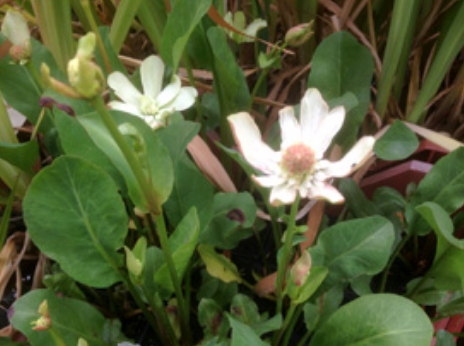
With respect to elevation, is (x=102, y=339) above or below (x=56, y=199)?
below

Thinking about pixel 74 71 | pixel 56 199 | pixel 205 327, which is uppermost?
pixel 74 71

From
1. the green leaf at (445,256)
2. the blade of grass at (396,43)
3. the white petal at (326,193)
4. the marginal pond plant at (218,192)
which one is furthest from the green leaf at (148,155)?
the blade of grass at (396,43)

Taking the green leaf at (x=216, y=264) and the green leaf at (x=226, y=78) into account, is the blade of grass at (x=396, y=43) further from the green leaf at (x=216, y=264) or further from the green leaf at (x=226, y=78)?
the green leaf at (x=216, y=264)

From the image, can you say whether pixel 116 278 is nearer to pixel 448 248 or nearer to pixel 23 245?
pixel 23 245

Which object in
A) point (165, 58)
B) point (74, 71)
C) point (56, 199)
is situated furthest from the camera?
point (165, 58)

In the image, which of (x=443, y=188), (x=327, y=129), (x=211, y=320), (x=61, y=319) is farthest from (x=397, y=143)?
(x=61, y=319)

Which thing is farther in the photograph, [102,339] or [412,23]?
[412,23]

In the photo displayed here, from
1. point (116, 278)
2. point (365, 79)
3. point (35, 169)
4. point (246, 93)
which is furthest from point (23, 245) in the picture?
point (365, 79)
